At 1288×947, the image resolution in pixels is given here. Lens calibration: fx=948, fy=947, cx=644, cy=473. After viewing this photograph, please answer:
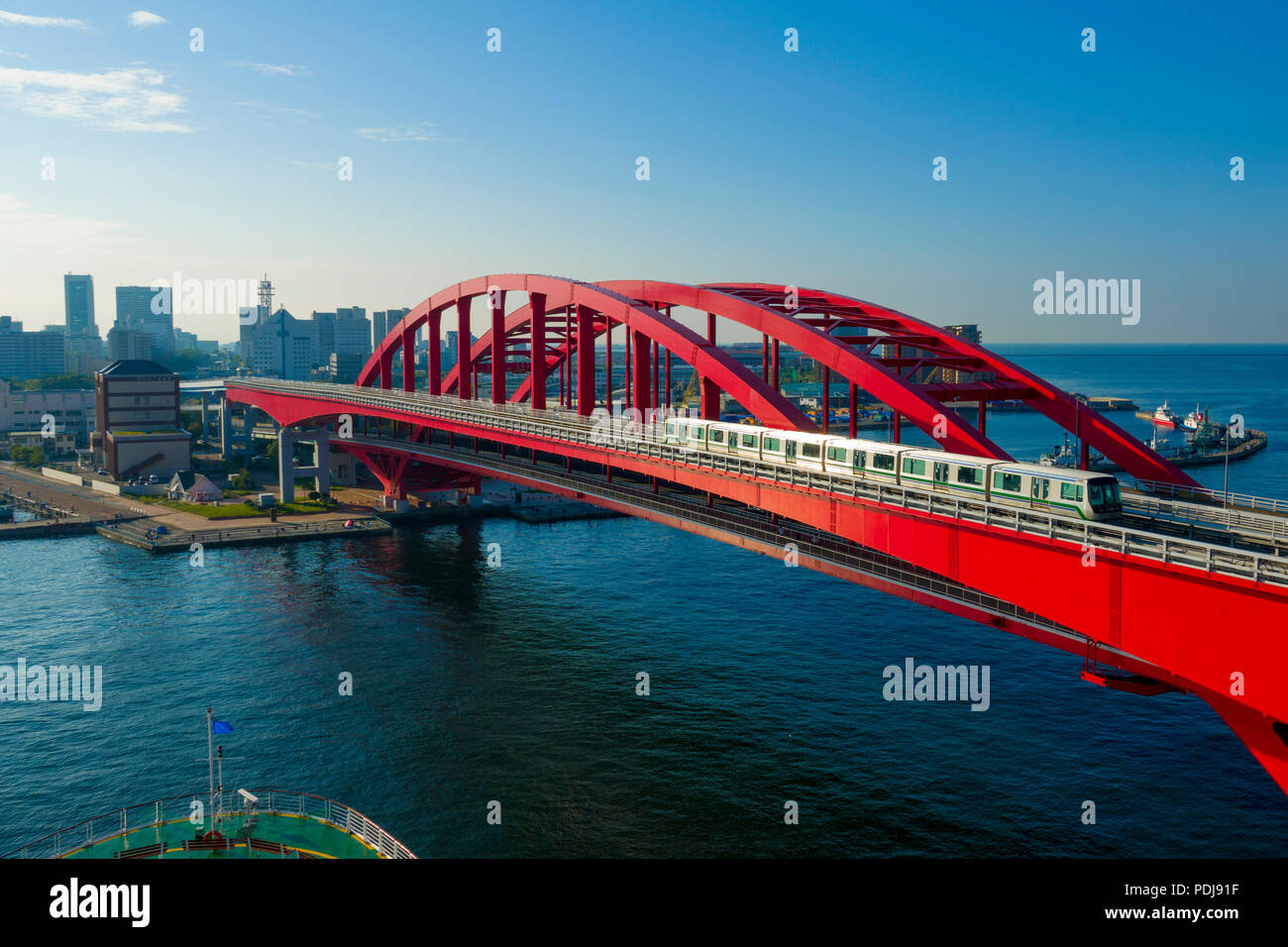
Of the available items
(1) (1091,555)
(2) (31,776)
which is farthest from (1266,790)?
(2) (31,776)

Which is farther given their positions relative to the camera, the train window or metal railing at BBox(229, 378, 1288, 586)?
the train window

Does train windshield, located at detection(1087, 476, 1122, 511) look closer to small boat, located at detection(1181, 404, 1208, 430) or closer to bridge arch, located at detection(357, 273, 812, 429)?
bridge arch, located at detection(357, 273, 812, 429)

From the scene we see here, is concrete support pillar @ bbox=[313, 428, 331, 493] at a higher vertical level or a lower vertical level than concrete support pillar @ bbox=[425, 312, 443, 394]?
lower

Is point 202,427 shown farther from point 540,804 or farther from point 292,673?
point 540,804

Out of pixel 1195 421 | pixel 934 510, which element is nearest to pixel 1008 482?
pixel 934 510

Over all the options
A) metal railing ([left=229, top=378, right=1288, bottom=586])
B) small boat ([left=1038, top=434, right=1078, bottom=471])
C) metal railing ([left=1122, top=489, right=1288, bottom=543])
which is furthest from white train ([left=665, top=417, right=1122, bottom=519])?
small boat ([left=1038, top=434, right=1078, bottom=471])

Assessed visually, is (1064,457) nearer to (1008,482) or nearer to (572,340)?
(572,340)
